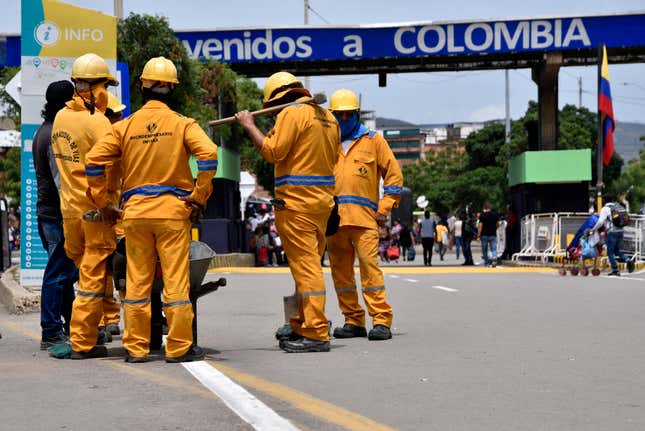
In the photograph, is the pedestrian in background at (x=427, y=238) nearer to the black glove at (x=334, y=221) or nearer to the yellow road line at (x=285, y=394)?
the black glove at (x=334, y=221)

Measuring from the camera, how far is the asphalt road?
561 centimetres

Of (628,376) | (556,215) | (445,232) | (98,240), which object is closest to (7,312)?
(98,240)

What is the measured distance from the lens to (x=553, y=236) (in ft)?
100

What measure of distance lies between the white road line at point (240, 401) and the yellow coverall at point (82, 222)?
0.94 metres

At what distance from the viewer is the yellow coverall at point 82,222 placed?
8289 millimetres

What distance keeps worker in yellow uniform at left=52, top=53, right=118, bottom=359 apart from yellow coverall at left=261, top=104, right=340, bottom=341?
121 centimetres

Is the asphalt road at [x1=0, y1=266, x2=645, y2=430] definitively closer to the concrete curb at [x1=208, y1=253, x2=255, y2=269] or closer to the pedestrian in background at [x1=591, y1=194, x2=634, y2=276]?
the pedestrian in background at [x1=591, y1=194, x2=634, y2=276]

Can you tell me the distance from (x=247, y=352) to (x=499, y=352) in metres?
1.75

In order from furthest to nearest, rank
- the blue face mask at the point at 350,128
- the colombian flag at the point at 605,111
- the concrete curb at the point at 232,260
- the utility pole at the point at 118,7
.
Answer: the colombian flag at the point at 605,111 < the concrete curb at the point at 232,260 < the utility pole at the point at 118,7 < the blue face mask at the point at 350,128

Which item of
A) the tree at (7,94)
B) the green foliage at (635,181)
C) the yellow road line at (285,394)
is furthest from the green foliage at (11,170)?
the green foliage at (635,181)

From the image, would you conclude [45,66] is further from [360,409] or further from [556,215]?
[556,215]

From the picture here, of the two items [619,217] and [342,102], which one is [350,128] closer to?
[342,102]

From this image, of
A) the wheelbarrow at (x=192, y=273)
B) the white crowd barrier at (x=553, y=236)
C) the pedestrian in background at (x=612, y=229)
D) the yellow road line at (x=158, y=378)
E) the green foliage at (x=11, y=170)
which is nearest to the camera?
the yellow road line at (x=158, y=378)

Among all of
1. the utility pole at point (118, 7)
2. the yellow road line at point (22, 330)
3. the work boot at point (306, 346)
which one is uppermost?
the utility pole at point (118, 7)
